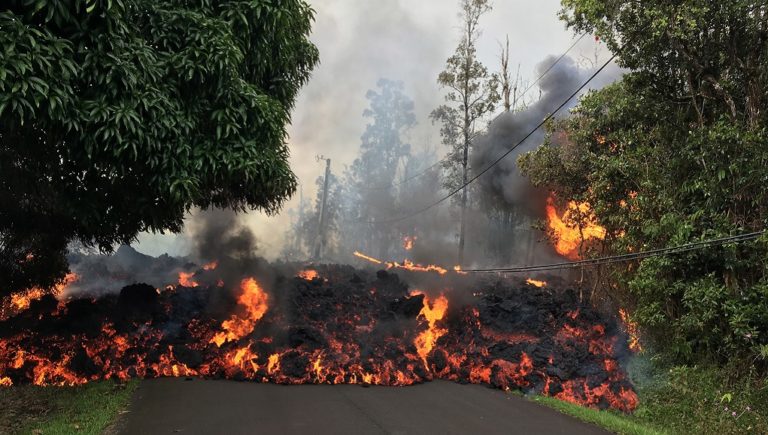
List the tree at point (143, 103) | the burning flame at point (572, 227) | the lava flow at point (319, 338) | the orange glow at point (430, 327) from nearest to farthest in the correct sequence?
the tree at point (143, 103)
the lava flow at point (319, 338)
the orange glow at point (430, 327)
the burning flame at point (572, 227)

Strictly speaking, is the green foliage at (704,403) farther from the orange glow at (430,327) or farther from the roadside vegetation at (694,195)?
the orange glow at (430,327)

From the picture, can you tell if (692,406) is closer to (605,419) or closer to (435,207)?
(605,419)

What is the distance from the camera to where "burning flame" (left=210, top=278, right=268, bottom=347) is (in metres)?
12.9

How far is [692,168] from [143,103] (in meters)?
10.1

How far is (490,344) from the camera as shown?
1405 cm

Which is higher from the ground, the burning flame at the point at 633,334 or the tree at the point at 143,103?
the tree at the point at 143,103

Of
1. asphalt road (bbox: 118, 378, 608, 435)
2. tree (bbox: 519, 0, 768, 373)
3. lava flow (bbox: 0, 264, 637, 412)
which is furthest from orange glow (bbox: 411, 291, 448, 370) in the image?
tree (bbox: 519, 0, 768, 373)

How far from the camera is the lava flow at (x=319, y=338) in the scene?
11.1 metres

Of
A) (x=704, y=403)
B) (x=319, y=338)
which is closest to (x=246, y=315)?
(x=319, y=338)

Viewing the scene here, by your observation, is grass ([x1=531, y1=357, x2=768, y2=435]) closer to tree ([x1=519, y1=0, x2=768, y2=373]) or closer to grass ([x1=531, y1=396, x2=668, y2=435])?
grass ([x1=531, y1=396, x2=668, y2=435])

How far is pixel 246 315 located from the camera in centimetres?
1392

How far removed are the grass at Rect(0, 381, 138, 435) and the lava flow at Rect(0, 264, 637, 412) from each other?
830 millimetres

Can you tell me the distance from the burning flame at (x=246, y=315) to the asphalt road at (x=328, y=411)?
1823mm

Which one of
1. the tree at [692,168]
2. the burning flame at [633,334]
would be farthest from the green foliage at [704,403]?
the burning flame at [633,334]
